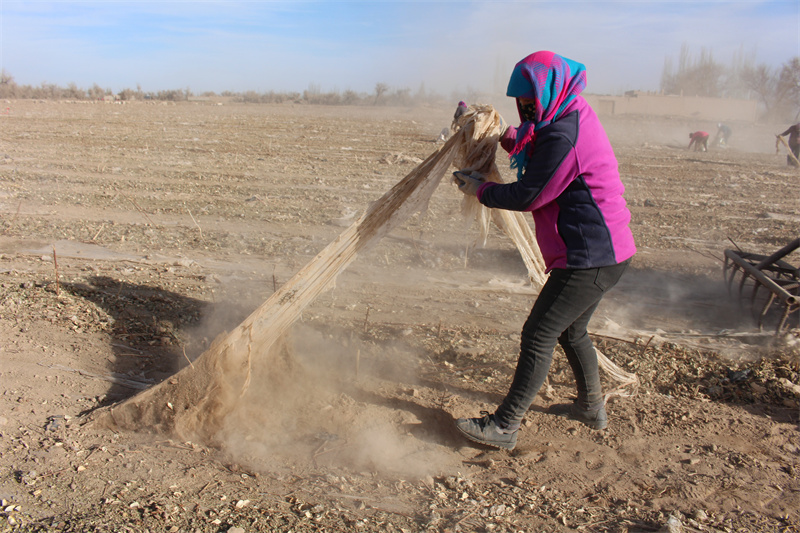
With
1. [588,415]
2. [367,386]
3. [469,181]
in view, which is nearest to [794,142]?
[588,415]

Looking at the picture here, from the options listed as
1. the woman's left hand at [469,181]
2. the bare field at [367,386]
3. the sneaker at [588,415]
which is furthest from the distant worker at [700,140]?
the woman's left hand at [469,181]

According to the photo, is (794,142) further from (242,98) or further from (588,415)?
(242,98)

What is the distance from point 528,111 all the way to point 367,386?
1975 millimetres

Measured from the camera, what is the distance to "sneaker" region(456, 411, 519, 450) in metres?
2.79

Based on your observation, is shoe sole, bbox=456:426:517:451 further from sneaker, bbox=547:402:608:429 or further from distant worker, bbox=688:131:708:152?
distant worker, bbox=688:131:708:152

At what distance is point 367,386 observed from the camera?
11.3ft

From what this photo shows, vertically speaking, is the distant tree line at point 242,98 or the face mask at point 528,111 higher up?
the distant tree line at point 242,98

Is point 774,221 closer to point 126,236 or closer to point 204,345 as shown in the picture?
point 204,345

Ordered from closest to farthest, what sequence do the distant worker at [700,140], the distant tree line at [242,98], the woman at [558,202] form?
the woman at [558,202], the distant worker at [700,140], the distant tree line at [242,98]

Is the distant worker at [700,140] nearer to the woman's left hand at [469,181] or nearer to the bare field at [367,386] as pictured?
the bare field at [367,386]

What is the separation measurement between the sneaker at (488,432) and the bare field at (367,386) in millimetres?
104

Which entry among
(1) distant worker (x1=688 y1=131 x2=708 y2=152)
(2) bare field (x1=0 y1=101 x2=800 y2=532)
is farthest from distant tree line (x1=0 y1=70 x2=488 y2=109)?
(2) bare field (x1=0 y1=101 x2=800 y2=532)

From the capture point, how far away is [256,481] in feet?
8.16

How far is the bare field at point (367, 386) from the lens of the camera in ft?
7.72
